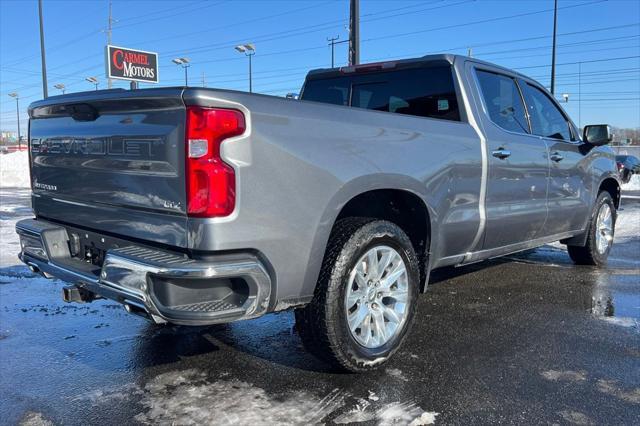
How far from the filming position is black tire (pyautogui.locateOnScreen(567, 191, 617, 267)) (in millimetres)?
5992

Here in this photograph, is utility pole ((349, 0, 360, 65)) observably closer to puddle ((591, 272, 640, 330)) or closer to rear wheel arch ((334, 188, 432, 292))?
puddle ((591, 272, 640, 330))

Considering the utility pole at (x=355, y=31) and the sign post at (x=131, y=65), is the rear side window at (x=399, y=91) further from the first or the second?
the sign post at (x=131, y=65)

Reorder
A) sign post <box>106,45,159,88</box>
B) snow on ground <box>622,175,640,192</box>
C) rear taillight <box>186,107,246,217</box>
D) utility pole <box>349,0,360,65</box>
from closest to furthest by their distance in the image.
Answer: rear taillight <box>186,107,246,217</box>, utility pole <box>349,0,360,65</box>, snow on ground <box>622,175,640,192</box>, sign post <box>106,45,159,88</box>

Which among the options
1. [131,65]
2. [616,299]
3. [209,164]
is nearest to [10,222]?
[209,164]

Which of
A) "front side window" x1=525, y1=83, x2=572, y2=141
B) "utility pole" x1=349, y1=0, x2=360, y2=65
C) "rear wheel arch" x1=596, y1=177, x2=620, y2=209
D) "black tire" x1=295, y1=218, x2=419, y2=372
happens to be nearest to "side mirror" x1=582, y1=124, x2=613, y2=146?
"front side window" x1=525, y1=83, x2=572, y2=141

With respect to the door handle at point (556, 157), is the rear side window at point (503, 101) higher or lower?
higher

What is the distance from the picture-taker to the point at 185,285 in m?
2.51

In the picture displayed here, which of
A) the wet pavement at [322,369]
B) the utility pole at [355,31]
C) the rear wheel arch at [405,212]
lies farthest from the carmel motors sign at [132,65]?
the rear wheel arch at [405,212]

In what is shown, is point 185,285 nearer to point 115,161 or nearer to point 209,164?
point 209,164

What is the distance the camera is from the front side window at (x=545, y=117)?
199 inches

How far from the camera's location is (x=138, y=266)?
2.54 metres

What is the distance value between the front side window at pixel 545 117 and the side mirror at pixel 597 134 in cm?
18

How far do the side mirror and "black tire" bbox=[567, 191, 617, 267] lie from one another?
0.77m

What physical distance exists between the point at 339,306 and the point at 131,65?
2819cm
